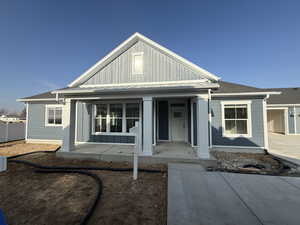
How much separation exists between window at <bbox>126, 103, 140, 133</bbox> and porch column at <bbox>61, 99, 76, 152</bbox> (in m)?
2.78

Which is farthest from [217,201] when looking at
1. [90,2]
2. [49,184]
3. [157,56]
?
[90,2]

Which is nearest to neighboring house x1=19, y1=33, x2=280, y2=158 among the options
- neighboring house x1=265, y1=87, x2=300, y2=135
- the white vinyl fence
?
the white vinyl fence

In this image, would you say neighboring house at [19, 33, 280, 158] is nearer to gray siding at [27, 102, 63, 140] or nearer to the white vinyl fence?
gray siding at [27, 102, 63, 140]

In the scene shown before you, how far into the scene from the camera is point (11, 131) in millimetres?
10586

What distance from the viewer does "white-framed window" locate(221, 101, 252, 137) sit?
7.48 metres

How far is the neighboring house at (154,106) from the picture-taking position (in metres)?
7.07

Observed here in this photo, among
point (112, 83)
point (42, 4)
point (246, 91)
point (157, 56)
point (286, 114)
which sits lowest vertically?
point (286, 114)

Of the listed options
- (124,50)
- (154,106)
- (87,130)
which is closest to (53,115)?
(87,130)

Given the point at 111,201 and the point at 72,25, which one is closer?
the point at 111,201

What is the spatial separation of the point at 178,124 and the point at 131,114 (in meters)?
3.08

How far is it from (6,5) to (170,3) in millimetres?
9088

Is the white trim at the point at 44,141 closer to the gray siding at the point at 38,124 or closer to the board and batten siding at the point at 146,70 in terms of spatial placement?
the gray siding at the point at 38,124

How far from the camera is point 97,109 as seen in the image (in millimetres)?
8305

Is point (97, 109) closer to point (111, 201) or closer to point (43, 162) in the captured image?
point (43, 162)
